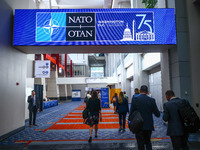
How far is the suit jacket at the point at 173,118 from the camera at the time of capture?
11.0 feet

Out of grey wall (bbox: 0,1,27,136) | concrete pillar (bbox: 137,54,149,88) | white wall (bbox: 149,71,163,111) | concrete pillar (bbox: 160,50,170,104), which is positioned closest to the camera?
grey wall (bbox: 0,1,27,136)

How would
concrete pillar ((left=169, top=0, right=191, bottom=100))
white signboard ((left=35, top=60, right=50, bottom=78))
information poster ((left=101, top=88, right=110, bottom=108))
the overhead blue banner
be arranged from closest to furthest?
the overhead blue banner, concrete pillar ((left=169, top=0, right=191, bottom=100)), white signboard ((left=35, top=60, right=50, bottom=78)), information poster ((left=101, top=88, right=110, bottom=108))

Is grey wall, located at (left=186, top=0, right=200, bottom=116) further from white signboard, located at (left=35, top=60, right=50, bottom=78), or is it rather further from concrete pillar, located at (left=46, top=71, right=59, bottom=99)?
concrete pillar, located at (left=46, top=71, right=59, bottom=99)

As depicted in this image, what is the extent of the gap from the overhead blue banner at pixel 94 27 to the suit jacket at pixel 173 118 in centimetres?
392

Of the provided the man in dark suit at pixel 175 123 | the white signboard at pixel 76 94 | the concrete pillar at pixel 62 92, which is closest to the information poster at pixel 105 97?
the man in dark suit at pixel 175 123

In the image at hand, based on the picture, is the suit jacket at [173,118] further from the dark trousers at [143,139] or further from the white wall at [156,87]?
the white wall at [156,87]

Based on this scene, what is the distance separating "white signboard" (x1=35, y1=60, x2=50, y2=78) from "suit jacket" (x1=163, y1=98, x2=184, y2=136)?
1095 cm

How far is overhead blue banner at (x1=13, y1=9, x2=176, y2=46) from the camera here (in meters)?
6.84

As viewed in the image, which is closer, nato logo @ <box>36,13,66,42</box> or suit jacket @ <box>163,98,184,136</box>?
suit jacket @ <box>163,98,184,136</box>

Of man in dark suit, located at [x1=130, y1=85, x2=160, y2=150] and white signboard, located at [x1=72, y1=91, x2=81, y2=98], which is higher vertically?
man in dark suit, located at [x1=130, y1=85, x2=160, y2=150]

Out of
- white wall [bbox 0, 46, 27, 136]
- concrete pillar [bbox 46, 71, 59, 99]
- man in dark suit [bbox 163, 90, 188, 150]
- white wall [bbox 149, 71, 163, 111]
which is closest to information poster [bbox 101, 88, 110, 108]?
white wall [bbox 149, 71, 163, 111]

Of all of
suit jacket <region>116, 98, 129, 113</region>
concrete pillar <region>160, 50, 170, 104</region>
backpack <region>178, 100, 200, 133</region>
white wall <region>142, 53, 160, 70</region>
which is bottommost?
suit jacket <region>116, 98, 129, 113</region>

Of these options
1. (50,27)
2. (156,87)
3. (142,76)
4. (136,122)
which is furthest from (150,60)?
(136,122)

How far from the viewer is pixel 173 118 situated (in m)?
3.39
